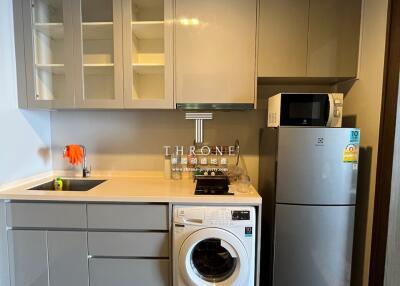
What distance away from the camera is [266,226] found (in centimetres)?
178

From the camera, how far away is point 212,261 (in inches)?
65.3

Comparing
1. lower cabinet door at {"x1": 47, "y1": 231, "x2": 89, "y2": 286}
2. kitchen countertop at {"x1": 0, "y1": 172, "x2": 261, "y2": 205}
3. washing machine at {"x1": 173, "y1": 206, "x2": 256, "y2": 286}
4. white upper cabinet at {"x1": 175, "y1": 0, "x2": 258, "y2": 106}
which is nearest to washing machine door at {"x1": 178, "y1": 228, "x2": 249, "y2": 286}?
washing machine at {"x1": 173, "y1": 206, "x2": 256, "y2": 286}

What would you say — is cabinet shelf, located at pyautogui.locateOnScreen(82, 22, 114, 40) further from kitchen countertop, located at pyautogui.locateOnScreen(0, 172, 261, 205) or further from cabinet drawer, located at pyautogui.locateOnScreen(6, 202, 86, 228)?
cabinet drawer, located at pyautogui.locateOnScreen(6, 202, 86, 228)

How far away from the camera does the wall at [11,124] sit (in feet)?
5.50

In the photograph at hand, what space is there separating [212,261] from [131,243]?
0.58 m

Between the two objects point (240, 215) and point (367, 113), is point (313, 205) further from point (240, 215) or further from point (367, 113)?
point (367, 113)

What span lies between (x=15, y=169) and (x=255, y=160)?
6.32ft

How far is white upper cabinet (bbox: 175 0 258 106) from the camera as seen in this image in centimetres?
169

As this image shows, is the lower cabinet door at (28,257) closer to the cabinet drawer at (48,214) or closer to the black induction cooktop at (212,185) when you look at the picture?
the cabinet drawer at (48,214)

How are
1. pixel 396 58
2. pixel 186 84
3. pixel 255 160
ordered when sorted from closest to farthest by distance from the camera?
pixel 396 58, pixel 186 84, pixel 255 160

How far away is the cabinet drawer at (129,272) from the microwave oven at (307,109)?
4.11 ft

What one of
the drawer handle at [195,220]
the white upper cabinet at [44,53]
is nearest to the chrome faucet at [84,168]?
the white upper cabinet at [44,53]

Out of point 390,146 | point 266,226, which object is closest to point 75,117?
point 266,226

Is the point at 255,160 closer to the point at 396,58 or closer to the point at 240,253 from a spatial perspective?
the point at 240,253
